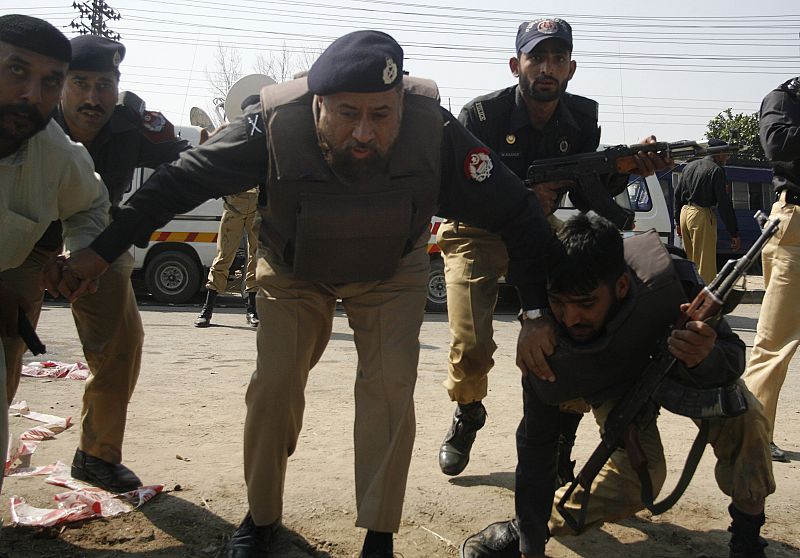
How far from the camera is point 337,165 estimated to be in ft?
8.50

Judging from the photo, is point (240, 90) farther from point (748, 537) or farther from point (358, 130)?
point (748, 537)

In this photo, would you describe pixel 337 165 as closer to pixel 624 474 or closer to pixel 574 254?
pixel 574 254

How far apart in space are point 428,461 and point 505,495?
1.70 ft

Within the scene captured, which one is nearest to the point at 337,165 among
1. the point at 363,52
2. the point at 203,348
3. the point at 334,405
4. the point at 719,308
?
the point at 363,52

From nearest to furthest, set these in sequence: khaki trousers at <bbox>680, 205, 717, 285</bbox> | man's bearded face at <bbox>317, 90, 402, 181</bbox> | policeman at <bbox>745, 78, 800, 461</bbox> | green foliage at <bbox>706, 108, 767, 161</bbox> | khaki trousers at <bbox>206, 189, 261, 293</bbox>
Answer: man's bearded face at <bbox>317, 90, 402, 181</bbox>, policeman at <bbox>745, 78, 800, 461</bbox>, khaki trousers at <bbox>206, 189, 261, 293</bbox>, khaki trousers at <bbox>680, 205, 717, 285</bbox>, green foliage at <bbox>706, 108, 767, 161</bbox>

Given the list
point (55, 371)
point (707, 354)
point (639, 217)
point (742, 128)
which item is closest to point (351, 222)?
point (707, 354)

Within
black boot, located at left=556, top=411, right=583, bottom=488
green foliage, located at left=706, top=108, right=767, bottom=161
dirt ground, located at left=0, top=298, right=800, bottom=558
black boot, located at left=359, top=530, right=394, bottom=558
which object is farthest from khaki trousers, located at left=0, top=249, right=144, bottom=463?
green foliage, located at left=706, top=108, right=767, bottom=161

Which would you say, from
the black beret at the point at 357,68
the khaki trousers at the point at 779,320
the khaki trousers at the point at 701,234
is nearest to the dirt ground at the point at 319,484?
the khaki trousers at the point at 779,320

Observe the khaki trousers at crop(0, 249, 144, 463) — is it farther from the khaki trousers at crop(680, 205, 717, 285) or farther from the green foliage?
the green foliage

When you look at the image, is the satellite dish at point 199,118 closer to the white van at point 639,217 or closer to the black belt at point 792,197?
the white van at point 639,217

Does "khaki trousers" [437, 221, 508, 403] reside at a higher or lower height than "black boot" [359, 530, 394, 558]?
higher

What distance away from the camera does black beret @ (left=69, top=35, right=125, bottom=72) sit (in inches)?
140

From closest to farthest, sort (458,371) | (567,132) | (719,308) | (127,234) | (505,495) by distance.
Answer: (719,308), (127,234), (505,495), (458,371), (567,132)

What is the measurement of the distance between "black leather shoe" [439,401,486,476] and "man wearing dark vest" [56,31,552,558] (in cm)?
91
